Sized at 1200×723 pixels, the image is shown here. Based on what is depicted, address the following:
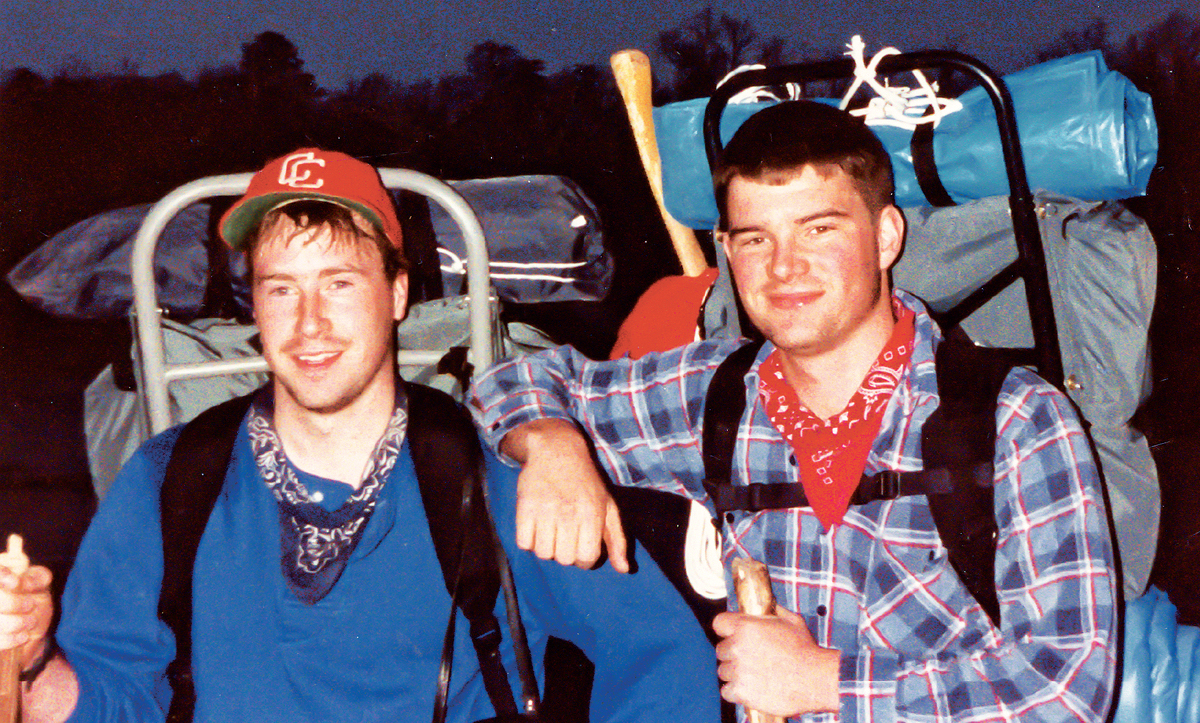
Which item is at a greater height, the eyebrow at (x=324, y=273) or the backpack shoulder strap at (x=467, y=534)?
the eyebrow at (x=324, y=273)

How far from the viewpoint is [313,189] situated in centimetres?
199

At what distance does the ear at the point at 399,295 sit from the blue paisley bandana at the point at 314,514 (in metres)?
0.18

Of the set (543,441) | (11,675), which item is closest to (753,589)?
(543,441)

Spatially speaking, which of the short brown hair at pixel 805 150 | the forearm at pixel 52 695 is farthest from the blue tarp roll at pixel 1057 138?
the forearm at pixel 52 695

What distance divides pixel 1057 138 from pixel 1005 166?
0.10 meters

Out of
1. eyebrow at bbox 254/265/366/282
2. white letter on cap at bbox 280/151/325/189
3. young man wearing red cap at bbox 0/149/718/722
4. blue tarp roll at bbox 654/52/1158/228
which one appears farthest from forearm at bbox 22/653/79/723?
blue tarp roll at bbox 654/52/1158/228

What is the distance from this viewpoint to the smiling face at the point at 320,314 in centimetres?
195

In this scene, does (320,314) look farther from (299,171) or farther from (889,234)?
(889,234)

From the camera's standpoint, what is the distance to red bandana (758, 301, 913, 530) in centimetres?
187

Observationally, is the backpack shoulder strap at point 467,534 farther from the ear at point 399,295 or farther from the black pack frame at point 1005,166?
the black pack frame at point 1005,166

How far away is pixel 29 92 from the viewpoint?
14.8 ft

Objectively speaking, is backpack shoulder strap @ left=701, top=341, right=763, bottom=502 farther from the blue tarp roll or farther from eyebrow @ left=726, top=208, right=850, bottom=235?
the blue tarp roll

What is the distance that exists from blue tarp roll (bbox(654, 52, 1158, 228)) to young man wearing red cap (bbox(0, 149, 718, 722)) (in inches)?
40.3

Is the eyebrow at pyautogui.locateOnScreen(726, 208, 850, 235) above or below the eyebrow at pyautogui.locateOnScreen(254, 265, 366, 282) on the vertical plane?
above
